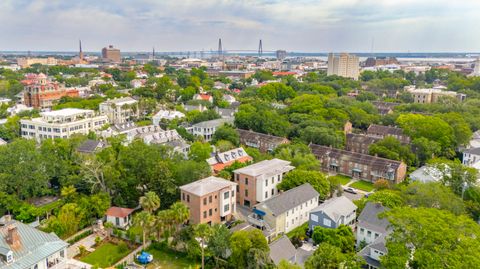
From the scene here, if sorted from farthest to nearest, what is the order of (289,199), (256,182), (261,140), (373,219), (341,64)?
(341,64)
(261,140)
(256,182)
(289,199)
(373,219)

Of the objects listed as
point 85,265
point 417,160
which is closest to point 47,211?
point 85,265

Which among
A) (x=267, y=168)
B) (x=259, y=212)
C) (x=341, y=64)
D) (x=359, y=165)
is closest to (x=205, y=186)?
(x=259, y=212)

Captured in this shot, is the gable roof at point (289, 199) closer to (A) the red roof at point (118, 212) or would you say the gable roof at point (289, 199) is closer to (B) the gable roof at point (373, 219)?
(B) the gable roof at point (373, 219)

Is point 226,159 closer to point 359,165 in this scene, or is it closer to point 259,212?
point 259,212

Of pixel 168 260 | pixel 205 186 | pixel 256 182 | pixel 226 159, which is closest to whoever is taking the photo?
pixel 168 260

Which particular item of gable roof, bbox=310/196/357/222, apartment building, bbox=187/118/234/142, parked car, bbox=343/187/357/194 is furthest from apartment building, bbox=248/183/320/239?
apartment building, bbox=187/118/234/142

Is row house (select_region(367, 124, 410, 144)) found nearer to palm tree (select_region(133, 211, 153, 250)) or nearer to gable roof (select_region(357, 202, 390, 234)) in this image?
gable roof (select_region(357, 202, 390, 234))
